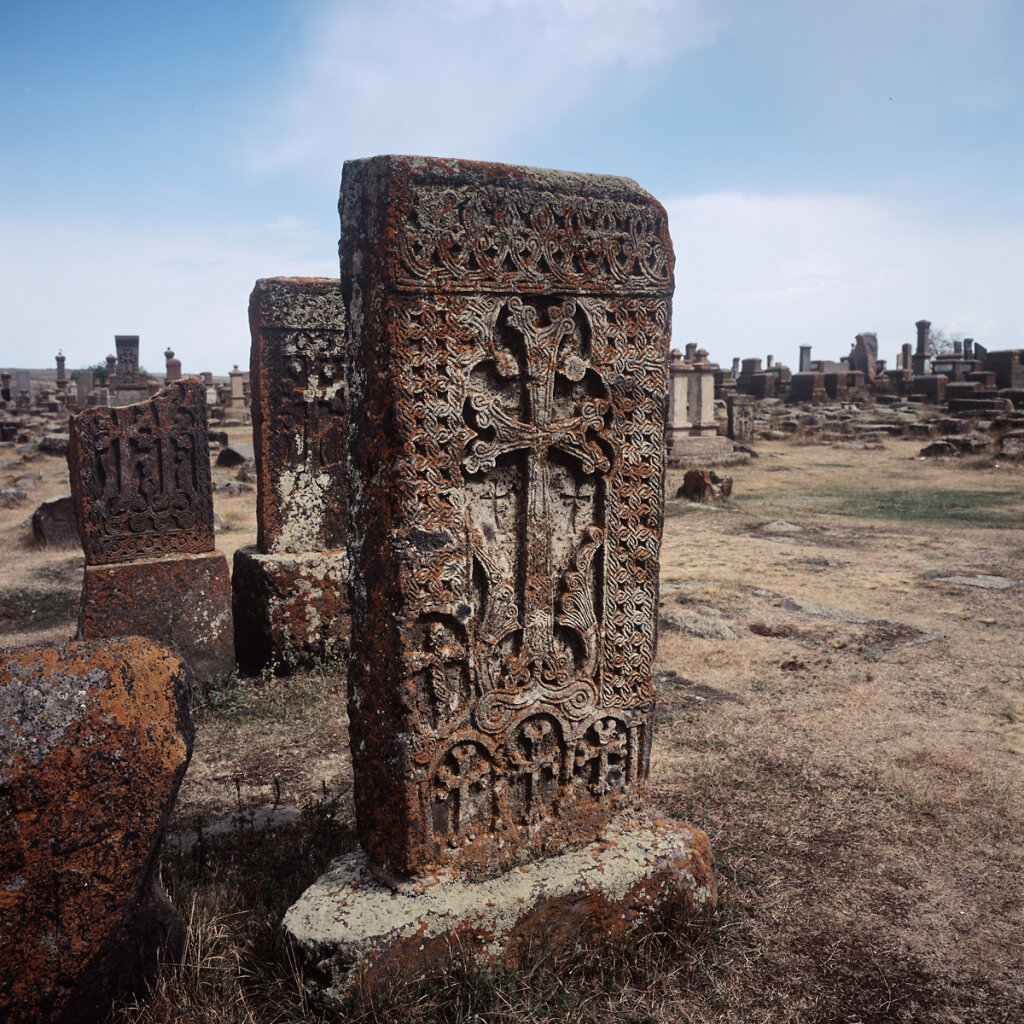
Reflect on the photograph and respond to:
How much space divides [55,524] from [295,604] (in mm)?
5338

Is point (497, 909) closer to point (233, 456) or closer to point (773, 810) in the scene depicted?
point (773, 810)

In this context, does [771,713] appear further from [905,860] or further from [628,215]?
[628,215]

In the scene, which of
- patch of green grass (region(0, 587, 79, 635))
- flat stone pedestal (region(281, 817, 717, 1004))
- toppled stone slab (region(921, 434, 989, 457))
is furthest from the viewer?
toppled stone slab (region(921, 434, 989, 457))

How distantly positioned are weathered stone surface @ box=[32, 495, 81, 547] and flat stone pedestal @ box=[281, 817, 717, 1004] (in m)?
7.80

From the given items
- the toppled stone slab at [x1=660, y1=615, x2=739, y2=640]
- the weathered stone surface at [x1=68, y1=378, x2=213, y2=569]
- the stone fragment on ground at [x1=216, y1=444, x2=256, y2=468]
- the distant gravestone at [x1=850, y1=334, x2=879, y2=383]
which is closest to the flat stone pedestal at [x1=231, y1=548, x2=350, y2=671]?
the weathered stone surface at [x1=68, y1=378, x2=213, y2=569]

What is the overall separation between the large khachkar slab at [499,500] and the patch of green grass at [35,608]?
4.85m

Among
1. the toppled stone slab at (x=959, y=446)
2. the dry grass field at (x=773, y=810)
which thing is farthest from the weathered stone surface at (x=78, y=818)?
the toppled stone slab at (x=959, y=446)

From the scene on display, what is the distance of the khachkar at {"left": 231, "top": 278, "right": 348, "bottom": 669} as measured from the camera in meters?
5.10

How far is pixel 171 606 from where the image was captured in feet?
16.6

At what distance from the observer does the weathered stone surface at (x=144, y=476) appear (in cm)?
492

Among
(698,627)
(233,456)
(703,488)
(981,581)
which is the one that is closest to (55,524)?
(233,456)

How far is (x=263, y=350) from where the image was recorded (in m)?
5.07

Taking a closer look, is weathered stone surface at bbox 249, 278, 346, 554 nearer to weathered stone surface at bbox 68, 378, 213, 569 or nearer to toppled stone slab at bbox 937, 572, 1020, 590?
weathered stone surface at bbox 68, 378, 213, 569

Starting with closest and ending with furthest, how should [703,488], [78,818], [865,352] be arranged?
[78,818], [703,488], [865,352]
